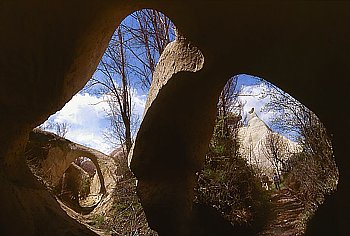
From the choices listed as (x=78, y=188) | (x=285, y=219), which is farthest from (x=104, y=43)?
(x=78, y=188)

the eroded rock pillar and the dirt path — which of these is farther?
the dirt path

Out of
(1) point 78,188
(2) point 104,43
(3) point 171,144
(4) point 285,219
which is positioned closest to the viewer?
(2) point 104,43

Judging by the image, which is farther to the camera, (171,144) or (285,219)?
(285,219)

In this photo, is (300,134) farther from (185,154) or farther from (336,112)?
(336,112)

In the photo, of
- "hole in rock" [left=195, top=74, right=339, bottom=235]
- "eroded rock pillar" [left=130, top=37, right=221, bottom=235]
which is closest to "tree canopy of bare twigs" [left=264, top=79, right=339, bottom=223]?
"hole in rock" [left=195, top=74, right=339, bottom=235]

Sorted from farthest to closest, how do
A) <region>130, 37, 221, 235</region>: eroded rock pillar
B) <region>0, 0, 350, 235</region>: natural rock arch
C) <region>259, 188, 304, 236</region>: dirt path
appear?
<region>259, 188, 304, 236</region>: dirt path, <region>130, 37, 221, 235</region>: eroded rock pillar, <region>0, 0, 350, 235</region>: natural rock arch

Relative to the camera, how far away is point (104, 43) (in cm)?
401

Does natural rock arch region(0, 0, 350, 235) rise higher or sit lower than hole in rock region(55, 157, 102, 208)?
higher

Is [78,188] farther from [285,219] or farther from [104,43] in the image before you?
[104,43]

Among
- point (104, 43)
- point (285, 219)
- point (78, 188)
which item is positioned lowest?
point (78, 188)

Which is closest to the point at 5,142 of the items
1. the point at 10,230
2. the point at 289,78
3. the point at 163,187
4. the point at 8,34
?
the point at 10,230

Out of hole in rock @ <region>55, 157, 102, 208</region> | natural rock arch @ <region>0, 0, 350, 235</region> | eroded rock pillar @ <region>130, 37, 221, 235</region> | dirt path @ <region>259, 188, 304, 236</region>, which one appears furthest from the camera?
hole in rock @ <region>55, 157, 102, 208</region>

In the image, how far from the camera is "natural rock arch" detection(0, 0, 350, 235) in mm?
2809

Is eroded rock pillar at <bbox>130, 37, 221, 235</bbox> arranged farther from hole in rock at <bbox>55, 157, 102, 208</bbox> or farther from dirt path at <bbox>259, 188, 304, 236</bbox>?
hole in rock at <bbox>55, 157, 102, 208</bbox>
